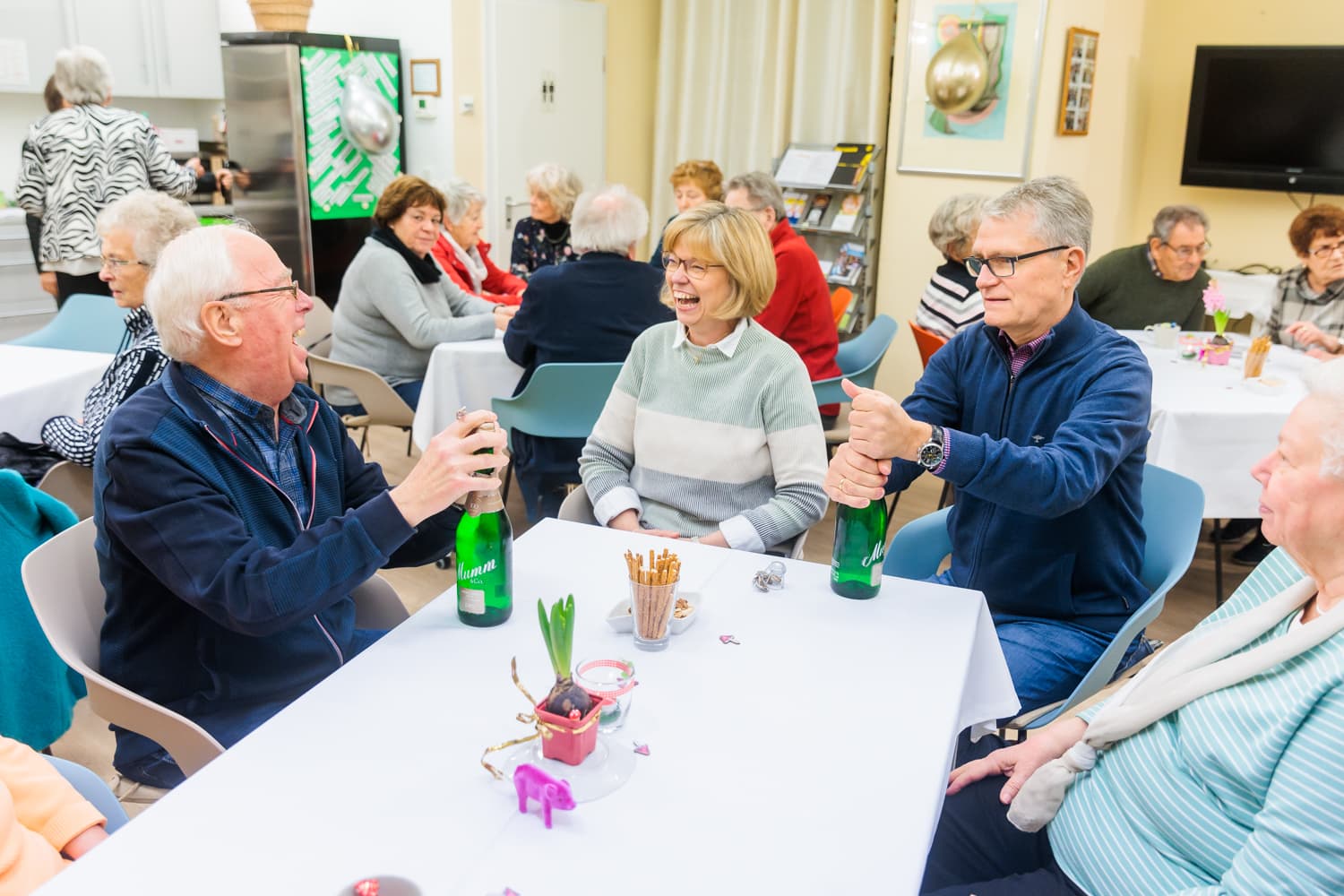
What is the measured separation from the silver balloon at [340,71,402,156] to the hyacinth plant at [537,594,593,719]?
218 inches

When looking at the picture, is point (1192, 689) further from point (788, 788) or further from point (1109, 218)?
point (1109, 218)

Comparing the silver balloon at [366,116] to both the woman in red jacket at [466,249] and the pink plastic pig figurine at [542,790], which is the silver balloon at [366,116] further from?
the pink plastic pig figurine at [542,790]

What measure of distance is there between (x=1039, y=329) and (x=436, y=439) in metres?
1.18

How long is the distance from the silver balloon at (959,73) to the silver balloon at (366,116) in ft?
10.1

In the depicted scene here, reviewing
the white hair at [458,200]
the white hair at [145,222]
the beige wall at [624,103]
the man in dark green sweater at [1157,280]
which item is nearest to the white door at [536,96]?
the beige wall at [624,103]

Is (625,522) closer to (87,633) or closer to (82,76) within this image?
(87,633)

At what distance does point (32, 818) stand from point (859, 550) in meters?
1.21

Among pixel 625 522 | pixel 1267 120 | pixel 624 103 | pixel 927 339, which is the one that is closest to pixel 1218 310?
pixel 927 339

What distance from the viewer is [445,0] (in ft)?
20.5

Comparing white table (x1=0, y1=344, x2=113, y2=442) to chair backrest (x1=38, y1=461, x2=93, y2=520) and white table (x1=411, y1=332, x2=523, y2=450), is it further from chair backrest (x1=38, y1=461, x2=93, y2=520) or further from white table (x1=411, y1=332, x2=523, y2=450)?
white table (x1=411, y1=332, x2=523, y2=450)

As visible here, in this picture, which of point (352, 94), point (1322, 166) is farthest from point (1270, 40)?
point (352, 94)

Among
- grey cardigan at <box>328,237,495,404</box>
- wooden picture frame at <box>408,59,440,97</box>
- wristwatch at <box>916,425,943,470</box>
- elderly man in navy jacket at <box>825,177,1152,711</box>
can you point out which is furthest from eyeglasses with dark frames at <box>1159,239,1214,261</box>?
wooden picture frame at <box>408,59,440,97</box>

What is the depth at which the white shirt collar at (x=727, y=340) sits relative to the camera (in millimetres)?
2348

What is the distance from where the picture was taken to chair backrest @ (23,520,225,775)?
1.56 meters
